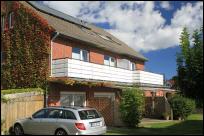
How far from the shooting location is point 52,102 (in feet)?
76.1

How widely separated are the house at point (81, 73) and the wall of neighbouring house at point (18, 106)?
142 cm

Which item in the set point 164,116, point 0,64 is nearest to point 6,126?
point 0,64

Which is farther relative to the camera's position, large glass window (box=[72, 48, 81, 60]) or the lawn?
large glass window (box=[72, 48, 81, 60])

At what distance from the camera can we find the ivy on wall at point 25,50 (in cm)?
2420

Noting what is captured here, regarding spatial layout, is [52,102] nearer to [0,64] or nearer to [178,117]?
[0,64]

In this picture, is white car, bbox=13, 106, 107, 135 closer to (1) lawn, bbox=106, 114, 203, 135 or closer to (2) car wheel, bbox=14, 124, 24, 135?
(2) car wheel, bbox=14, 124, 24, 135

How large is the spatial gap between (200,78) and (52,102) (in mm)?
10025

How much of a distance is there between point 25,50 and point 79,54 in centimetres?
403

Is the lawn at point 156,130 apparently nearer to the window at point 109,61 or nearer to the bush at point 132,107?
the bush at point 132,107

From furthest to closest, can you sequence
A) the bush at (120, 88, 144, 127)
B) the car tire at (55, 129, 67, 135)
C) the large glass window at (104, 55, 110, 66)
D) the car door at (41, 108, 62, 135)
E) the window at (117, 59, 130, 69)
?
the window at (117, 59, 130, 69)
the large glass window at (104, 55, 110, 66)
the bush at (120, 88, 144, 127)
the car door at (41, 108, 62, 135)
the car tire at (55, 129, 67, 135)

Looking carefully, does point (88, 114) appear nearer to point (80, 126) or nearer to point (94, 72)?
point (80, 126)

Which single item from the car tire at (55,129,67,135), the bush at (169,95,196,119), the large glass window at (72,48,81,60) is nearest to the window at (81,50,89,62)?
the large glass window at (72,48,81,60)

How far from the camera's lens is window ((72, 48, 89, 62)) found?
26.4 metres

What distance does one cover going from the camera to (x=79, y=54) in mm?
26828
